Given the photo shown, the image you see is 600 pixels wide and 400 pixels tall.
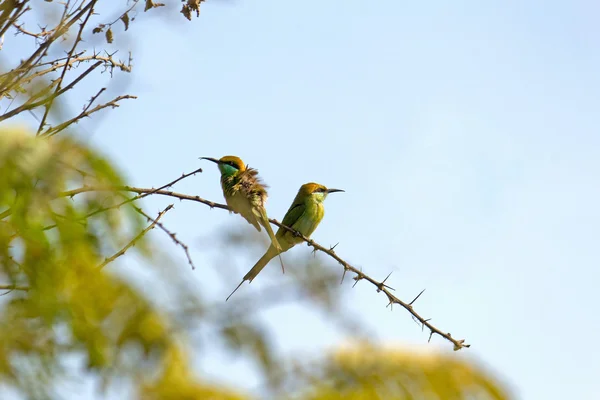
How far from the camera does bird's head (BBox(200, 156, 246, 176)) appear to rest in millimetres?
7070

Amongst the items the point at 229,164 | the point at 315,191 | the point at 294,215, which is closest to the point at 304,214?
the point at 294,215

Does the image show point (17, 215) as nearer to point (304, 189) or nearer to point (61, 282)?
point (61, 282)

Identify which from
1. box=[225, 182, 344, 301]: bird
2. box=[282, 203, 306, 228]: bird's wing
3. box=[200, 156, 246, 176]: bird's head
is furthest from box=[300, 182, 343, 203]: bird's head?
box=[200, 156, 246, 176]: bird's head

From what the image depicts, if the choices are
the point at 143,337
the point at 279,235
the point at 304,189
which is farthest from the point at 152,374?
Answer: the point at 304,189

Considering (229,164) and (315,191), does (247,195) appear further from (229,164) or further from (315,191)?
(315,191)

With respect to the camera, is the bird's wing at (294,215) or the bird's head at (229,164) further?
the bird's wing at (294,215)

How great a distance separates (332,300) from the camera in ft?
6.24

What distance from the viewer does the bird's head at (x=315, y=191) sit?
757 cm

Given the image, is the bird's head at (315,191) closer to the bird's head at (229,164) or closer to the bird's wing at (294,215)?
the bird's wing at (294,215)

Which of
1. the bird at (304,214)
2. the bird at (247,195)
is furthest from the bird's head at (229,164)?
the bird at (304,214)

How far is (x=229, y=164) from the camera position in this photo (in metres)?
7.12

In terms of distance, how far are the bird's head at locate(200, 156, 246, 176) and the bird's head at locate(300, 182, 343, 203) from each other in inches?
28.5

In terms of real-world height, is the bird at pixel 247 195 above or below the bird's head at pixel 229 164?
below

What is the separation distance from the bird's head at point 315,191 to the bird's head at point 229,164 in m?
0.72
